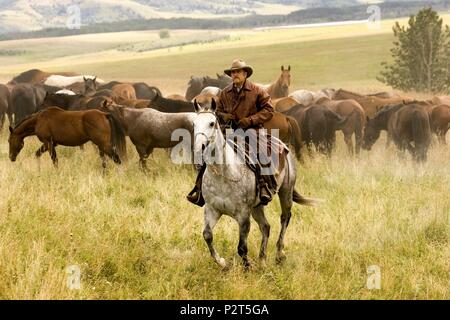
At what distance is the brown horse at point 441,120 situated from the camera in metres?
15.4

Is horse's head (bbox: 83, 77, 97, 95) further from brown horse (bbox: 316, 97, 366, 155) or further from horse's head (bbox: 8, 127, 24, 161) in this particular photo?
brown horse (bbox: 316, 97, 366, 155)

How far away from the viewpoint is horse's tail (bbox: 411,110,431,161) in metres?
13.3

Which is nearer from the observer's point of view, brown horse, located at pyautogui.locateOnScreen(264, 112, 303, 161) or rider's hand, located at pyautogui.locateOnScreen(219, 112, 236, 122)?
rider's hand, located at pyautogui.locateOnScreen(219, 112, 236, 122)

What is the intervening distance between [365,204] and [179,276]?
12.9 feet

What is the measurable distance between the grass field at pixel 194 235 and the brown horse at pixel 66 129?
19.8 inches

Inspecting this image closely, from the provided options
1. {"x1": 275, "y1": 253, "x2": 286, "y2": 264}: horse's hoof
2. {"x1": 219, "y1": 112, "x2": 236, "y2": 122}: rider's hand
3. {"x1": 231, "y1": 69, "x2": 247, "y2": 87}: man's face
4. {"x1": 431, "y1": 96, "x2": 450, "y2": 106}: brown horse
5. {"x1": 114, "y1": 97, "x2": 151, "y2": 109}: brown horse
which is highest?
{"x1": 231, "y1": 69, "x2": 247, "y2": 87}: man's face

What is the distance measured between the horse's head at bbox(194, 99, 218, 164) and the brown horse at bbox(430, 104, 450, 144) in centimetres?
1128

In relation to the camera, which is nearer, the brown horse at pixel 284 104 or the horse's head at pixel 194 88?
the brown horse at pixel 284 104

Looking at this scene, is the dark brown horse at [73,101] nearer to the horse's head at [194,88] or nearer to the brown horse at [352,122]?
the brown horse at [352,122]

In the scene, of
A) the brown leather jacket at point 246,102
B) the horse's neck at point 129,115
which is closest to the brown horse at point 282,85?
the horse's neck at point 129,115

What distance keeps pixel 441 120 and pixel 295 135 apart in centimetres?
553

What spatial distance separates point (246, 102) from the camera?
680cm

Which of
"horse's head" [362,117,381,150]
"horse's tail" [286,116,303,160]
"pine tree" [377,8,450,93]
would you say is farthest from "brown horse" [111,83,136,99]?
"pine tree" [377,8,450,93]

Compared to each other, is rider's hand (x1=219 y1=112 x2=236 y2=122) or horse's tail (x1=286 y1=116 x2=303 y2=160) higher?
rider's hand (x1=219 y1=112 x2=236 y2=122)
